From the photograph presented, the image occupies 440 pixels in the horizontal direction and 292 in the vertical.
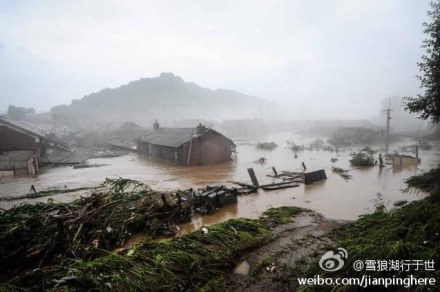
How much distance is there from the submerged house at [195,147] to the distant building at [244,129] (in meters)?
42.6

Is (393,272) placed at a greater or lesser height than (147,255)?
greater

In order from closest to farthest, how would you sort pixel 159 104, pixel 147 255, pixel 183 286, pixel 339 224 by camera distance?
pixel 183 286 → pixel 147 255 → pixel 339 224 → pixel 159 104

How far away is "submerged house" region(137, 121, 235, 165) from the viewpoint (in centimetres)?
3038

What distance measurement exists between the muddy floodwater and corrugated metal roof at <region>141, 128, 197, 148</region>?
287 cm

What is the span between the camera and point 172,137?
113 feet

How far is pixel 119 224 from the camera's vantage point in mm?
10734

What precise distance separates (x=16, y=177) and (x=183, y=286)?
26.3 m

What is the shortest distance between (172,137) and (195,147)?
5273 millimetres

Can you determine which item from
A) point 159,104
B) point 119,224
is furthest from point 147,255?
point 159,104

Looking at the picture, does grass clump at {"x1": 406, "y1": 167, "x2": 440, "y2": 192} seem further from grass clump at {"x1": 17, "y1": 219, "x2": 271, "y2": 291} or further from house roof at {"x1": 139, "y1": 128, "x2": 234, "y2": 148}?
house roof at {"x1": 139, "y1": 128, "x2": 234, "y2": 148}

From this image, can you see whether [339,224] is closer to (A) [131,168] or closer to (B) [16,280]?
(B) [16,280]

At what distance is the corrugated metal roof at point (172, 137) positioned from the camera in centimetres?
3134

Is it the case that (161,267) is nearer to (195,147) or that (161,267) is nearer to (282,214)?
(282,214)

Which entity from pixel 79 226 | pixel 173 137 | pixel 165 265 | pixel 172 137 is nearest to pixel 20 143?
pixel 172 137
